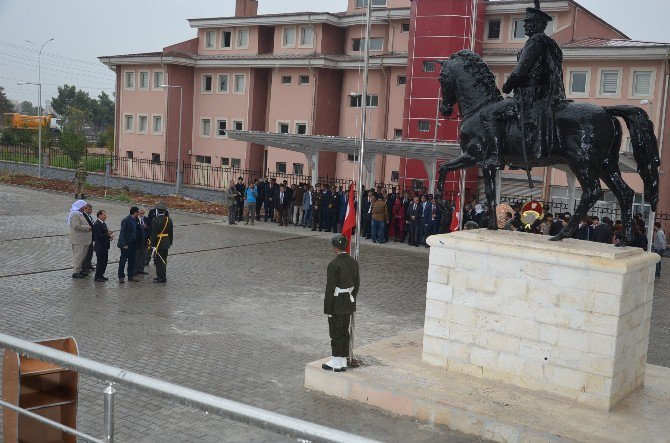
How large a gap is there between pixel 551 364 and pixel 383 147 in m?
18.2

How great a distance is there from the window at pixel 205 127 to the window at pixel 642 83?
26328 millimetres

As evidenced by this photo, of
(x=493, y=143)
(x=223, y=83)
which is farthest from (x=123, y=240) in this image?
(x=223, y=83)

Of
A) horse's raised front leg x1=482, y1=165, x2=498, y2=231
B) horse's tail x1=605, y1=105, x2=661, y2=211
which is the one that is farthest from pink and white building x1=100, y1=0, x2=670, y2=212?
horse's raised front leg x1=482, y1=165, x2=498, y2=231

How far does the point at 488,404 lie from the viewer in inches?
329

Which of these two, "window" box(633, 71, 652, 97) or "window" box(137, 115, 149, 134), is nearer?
"window" box(633, 71, 652, 97)

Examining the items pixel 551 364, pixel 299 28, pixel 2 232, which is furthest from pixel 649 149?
pixel 299 28

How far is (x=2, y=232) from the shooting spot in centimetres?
2259

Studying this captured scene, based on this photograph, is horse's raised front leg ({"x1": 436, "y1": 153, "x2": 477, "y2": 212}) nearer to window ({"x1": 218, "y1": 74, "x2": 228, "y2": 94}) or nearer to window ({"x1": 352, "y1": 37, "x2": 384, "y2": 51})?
window ({"x1": 352, "y1": 37, "x2": 384, "y2": 51})

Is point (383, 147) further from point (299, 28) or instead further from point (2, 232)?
point (299, 28)

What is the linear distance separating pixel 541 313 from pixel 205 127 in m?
41.5

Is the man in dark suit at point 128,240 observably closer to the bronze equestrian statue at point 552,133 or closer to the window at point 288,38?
the bronze equestrian statue at point 552,133

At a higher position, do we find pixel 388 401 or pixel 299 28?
pixel 299 28

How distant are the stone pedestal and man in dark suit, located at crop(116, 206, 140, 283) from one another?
26.5 feet

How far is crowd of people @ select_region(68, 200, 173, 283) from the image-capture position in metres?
15.5
